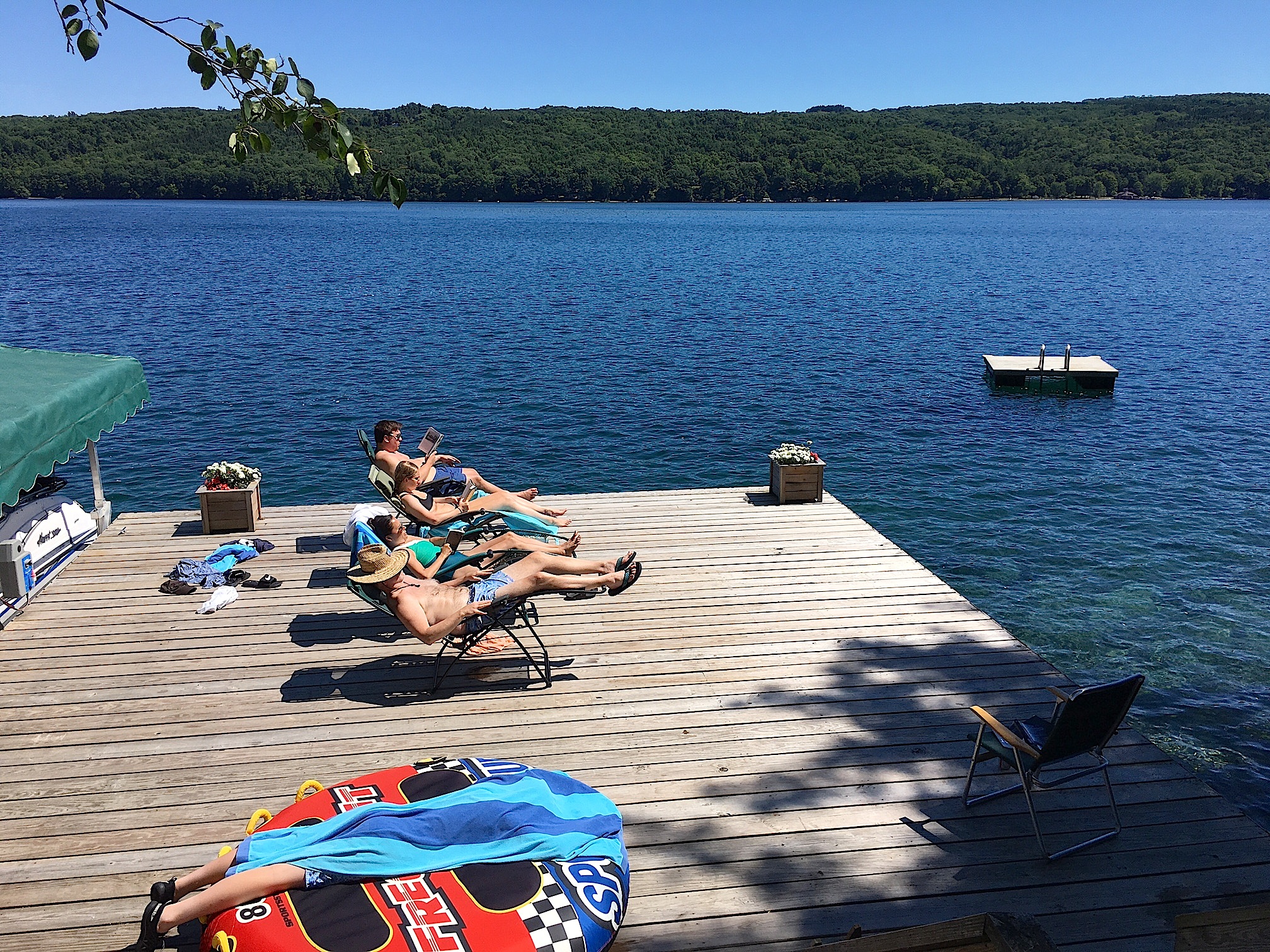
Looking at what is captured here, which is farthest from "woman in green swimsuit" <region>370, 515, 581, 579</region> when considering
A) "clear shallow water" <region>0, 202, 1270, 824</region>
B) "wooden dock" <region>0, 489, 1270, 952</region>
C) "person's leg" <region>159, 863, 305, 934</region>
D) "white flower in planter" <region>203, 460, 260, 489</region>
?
"clear shallow water" <region>0, 202, 1270, 824</region>

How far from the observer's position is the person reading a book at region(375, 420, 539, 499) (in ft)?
26.9

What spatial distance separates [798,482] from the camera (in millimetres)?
9953

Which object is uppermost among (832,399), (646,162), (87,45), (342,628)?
(646,162)

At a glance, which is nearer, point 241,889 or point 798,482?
point 241,889

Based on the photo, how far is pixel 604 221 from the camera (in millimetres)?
93812

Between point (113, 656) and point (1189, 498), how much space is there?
1552 cm

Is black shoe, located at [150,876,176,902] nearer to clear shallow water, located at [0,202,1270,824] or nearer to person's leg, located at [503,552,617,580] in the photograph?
person's leg, located at [503,552,617,580]

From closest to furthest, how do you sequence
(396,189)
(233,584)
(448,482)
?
1. (396,189)
2. (233,584)
3. (448,482)

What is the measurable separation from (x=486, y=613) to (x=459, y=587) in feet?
1.40

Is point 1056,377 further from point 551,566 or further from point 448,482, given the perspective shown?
point 551,566

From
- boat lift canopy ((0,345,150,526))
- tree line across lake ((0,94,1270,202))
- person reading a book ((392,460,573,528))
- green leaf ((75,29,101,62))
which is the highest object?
tree line across lake ((0,94,1270,202))

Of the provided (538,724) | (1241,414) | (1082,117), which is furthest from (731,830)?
(1082,117)

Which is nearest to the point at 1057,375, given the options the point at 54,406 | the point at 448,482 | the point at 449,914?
the point at 448,482

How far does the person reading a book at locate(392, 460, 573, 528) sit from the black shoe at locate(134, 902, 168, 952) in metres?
4.24
